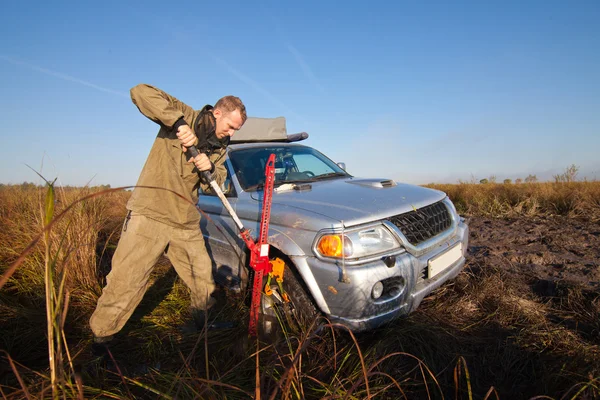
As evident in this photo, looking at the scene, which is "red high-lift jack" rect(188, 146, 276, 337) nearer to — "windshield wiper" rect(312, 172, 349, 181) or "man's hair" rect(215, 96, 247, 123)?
"man's hair" rect(215, 96, 247, 123)

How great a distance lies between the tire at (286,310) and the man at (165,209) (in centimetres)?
48

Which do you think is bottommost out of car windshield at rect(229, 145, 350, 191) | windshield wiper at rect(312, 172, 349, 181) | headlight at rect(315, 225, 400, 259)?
headlight at rect(315, 225, 400, 259)

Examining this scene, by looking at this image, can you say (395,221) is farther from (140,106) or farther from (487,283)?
(140,106)

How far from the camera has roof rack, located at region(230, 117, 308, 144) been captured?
4.62 meters

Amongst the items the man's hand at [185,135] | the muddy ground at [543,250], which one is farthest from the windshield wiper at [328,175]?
the muddy ground at [543,250]

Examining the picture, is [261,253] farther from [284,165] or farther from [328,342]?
[284,165]

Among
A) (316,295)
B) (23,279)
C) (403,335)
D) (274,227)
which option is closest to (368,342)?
(403,335)

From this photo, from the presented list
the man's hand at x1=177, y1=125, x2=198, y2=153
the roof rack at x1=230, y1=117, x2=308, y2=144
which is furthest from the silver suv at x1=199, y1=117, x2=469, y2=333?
the roof rack at x1=230, y1=117, x2=308, y2=144

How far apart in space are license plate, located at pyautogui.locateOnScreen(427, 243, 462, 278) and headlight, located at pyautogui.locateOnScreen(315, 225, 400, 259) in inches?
13.5

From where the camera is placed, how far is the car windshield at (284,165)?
3.33 metres

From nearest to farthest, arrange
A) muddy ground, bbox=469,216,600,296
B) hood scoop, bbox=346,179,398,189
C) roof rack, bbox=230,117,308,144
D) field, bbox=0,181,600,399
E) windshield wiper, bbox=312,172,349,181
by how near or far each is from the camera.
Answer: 1. field, bbox=0,181,600,399
2. hood scoop, bbox=346,179,398,189
3. muddy ground, bbox=469,216,600,296
4. windshield wiper, bbox=312,172,349,181
5. roof rack, bbox=230,117,308,144

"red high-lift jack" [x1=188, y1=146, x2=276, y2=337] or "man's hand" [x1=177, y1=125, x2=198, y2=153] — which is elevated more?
"man's hand" [x1=177, y1=125, x2=198, y2=153]

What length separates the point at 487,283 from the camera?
3.05 metres

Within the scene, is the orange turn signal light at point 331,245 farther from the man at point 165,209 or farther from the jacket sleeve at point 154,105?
the jacket sleeve at point 154,105
